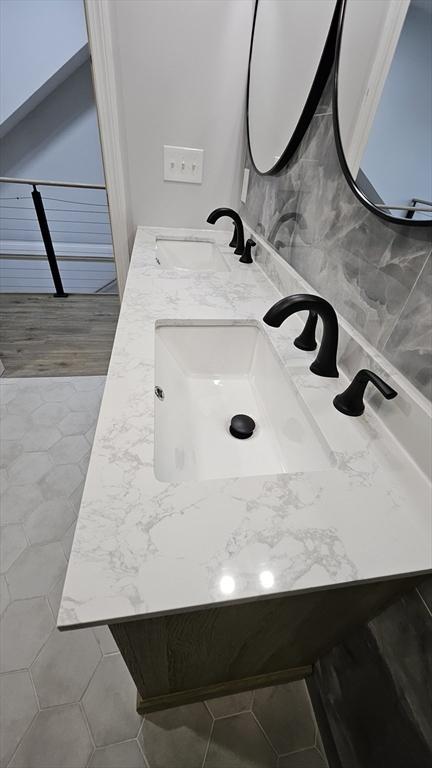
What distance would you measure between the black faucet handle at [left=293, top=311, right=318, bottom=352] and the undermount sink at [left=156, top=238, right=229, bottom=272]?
853mm

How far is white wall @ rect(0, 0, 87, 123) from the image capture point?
2307 millimetres

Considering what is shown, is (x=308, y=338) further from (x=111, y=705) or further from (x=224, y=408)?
(x=111, y=705)

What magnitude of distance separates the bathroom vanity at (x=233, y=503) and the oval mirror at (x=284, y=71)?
41 centimetres

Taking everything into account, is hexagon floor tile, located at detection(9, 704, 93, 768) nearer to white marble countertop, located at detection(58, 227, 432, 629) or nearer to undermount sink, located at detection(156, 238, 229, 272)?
white marble countertop, located at detection(58, 227, 432, 629)

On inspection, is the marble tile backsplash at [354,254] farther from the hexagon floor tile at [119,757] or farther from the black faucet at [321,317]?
the hexagon floor tile at [119,757]

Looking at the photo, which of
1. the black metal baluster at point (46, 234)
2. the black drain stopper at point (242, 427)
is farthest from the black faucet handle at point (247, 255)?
the black metal baluster at point (46, 234)

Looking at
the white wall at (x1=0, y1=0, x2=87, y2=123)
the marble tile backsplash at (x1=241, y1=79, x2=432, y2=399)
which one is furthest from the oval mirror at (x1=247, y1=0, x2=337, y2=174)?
the white wall at (x1=0, y1=0, x2=87, y2=123)

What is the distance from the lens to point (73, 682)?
0.86 meters

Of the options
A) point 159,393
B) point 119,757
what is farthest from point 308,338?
point 119,757

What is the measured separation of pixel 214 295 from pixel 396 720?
1.00 m

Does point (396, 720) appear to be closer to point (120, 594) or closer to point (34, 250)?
point (120, 594)

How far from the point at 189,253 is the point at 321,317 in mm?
1071

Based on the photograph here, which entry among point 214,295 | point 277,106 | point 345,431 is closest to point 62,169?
point 277,106

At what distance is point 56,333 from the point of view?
2287 millimetres
